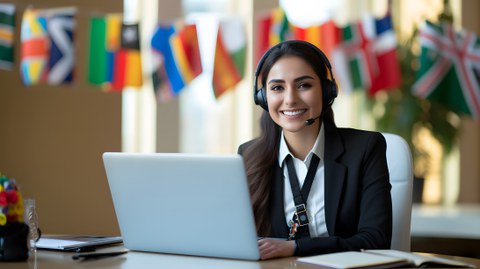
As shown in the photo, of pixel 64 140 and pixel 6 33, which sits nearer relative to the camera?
pixel 6 33

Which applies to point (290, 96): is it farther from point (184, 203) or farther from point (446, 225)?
point (446, 225)

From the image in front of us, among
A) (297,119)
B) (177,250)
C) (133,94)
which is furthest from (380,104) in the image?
(177,250)

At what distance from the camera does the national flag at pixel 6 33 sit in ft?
11.7

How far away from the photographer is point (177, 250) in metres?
1.82

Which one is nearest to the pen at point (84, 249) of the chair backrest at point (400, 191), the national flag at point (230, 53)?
the chair backrest at point (400, 191)

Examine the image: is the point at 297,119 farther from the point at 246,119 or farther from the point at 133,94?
the point at 246,119

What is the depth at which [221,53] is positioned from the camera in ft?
13.1

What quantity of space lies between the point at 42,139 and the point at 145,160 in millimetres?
2202

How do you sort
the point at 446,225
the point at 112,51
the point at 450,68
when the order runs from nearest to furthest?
the point at 112,51 < the point at 450,68 < the point at 446,225

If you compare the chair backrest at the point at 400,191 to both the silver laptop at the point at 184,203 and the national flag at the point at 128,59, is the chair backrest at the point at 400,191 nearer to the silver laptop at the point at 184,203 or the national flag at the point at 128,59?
the silver laptop at the point at 184,203

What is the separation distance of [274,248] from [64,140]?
94.1 inches

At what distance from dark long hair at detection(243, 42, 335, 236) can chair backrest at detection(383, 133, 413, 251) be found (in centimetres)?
21

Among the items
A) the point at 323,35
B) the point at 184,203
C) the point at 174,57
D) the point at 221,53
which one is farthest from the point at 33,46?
the point at 184,203

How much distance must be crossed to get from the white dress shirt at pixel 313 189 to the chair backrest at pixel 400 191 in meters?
0.22
